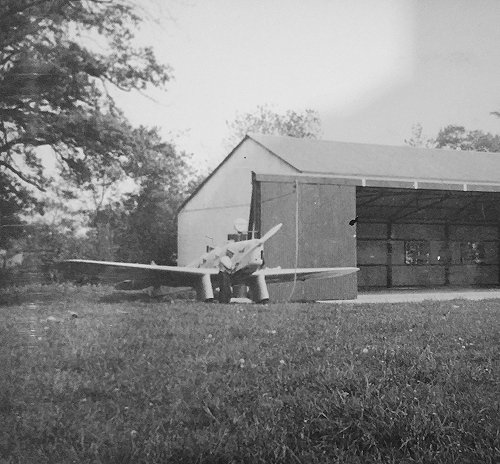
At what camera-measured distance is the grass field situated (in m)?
2.36

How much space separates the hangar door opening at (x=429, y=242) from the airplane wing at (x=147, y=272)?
32.0 ft

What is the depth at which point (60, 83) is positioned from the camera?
295 centimetres

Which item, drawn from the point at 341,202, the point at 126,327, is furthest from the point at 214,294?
the point at 126,327

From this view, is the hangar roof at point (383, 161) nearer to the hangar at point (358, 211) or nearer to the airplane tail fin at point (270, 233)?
the hangar at point (358, 211)

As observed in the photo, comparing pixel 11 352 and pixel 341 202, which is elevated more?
pixel 341 202

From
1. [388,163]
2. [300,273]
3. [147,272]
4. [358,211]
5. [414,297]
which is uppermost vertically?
[388,163]

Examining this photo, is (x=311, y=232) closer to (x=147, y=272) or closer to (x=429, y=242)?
(x=147, y=272)

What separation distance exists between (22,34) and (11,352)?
191 cm

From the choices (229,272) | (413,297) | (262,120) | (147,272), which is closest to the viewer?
(147,272)

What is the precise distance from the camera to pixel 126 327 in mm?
4898

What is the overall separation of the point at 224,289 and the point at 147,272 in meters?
3.13

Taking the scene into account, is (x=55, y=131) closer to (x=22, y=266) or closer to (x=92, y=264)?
(x=22, y=266)

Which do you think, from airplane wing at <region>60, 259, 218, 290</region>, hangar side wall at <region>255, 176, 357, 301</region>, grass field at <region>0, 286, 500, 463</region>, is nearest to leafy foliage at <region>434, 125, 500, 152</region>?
hangar side wall at <region>255, 176, 357, 301</region>

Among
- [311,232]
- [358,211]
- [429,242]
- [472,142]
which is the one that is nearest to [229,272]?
[311,232]
